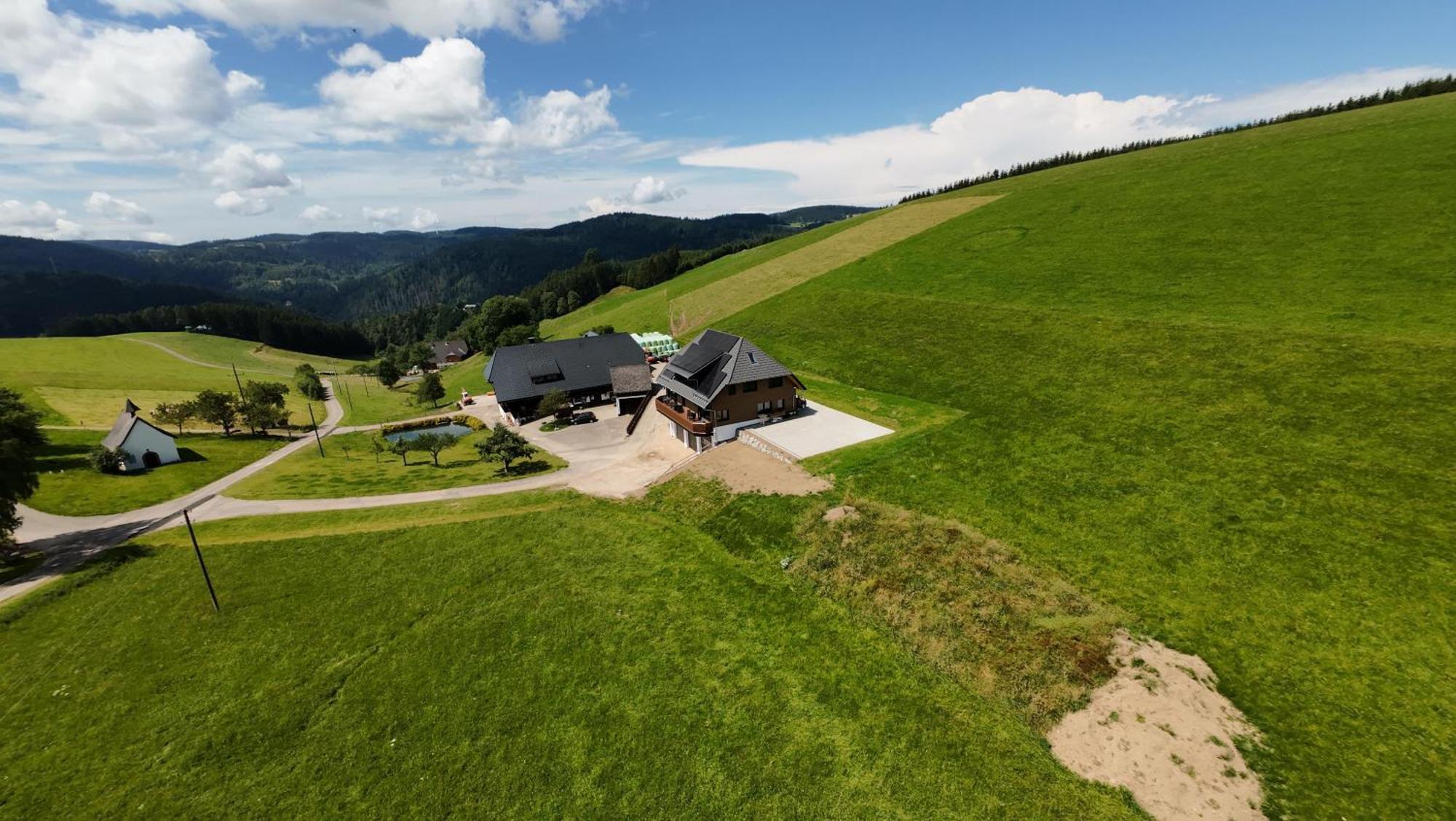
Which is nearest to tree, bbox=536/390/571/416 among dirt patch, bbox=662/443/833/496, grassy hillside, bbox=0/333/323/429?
dirt patch, bbox=662/443/833/496

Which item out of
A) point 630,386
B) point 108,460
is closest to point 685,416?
point 630,386

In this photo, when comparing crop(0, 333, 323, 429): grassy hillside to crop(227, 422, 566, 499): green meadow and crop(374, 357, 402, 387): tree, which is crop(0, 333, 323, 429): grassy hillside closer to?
crop(374, 357, 402, 387): tree

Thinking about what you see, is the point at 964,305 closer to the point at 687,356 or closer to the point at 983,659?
the point at 687,356

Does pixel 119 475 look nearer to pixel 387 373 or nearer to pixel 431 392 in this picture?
pixel 431 392

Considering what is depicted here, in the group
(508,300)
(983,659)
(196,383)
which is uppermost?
(508,300)

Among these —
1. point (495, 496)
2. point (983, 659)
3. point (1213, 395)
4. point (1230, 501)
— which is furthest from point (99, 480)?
point (1213, 395)

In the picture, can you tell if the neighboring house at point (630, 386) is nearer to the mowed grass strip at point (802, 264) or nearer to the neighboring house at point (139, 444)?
the mowed grass strip at point (802, 264)
